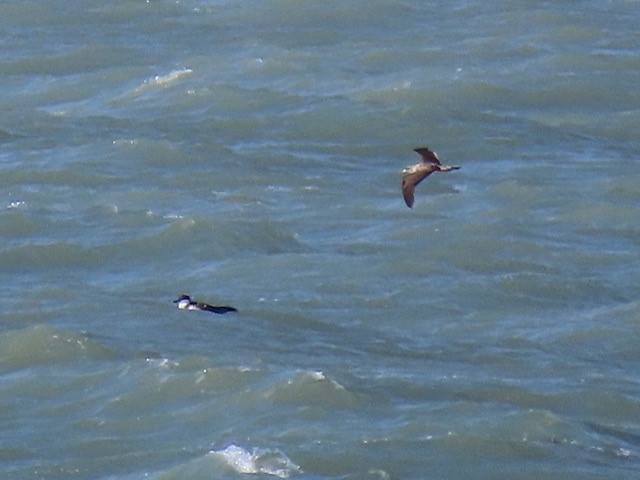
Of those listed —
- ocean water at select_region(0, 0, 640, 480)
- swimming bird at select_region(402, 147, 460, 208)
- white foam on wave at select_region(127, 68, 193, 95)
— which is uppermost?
swimming bird at select_region(402, 147, 460, 208)

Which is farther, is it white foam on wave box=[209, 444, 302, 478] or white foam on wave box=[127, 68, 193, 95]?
white foam on wave box=[127, 68, 193, 95]

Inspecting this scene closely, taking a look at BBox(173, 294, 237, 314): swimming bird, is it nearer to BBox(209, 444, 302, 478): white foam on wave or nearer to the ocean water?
the ocean water

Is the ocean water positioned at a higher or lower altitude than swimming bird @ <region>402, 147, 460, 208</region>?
lower

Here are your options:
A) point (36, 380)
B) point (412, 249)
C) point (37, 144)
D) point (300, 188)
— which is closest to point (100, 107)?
point (37, 144)

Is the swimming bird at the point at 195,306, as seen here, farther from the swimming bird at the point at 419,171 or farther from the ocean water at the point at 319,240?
the swimming bird at the point at 419,171

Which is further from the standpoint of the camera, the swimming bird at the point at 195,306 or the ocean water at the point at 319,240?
the swimming bird at the point at 195,306

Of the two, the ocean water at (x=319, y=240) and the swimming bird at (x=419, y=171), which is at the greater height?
the swimming bird at (x=419, y=171)

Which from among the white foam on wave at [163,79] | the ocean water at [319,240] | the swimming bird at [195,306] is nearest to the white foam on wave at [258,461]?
the ocean water at [319,240]

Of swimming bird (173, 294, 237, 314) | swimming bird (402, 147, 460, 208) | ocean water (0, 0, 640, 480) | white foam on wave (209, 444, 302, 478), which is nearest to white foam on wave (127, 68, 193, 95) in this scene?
ocean water (0, 0, 640, 480)
